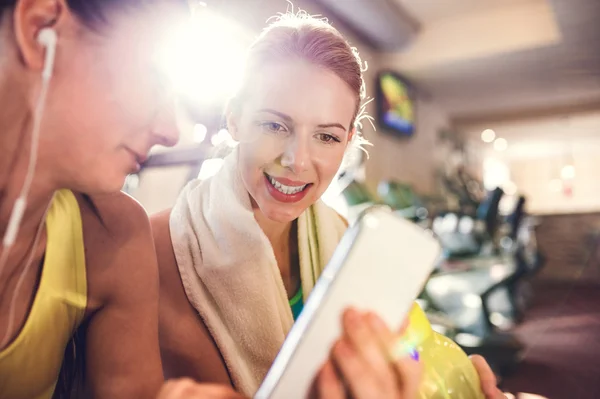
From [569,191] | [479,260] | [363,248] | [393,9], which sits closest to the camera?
[363,248]

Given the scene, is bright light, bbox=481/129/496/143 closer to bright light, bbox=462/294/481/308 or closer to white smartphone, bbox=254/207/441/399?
bright light, bbox=462/294/481/308

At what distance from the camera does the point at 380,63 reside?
9.31 ft

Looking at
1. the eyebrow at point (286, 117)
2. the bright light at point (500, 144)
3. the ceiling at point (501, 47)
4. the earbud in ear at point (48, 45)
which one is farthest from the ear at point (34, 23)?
the bright light at point (500, 144)

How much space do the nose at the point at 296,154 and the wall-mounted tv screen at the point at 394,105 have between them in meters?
2.26

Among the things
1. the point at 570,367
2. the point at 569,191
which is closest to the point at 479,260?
the point at 570,367

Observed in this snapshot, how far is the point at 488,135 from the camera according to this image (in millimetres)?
5121

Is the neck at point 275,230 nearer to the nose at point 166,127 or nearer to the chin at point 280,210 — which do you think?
the chin at point 280,210

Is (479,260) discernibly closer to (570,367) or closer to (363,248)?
(570,367)

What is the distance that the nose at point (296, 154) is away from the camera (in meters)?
0.44

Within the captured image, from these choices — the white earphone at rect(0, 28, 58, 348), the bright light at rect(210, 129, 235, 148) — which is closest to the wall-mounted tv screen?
the bright light at rect(210, 129, 235, 148)

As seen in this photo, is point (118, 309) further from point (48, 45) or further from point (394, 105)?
point (394, 105)

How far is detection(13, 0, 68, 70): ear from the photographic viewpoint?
236 millimetres

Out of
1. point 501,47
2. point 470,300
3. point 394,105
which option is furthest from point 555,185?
point 470,300

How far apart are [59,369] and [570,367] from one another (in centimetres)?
174
